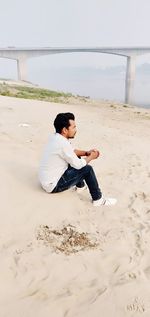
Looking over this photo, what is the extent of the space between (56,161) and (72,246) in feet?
4.38

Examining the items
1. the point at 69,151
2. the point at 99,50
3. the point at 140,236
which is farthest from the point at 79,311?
the point at 99,50

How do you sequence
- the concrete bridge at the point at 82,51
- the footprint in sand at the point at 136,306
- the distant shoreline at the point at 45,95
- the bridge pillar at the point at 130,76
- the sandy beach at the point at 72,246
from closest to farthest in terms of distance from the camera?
the footprint in sand at the point at 136,306, the sandy beach at the point at 72,246, the distant shoreline at the point at 45,95, the concrete bridge at the point at 82,51, the bridge pillar at the point at 130,76

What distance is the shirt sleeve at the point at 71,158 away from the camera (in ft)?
16.3

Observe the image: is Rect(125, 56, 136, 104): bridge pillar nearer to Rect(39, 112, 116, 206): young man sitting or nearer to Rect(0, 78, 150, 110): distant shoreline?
Rect(0, 78, 150, 110): distant shoreline

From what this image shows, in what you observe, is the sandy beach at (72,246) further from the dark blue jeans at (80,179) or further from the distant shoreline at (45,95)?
the distant shoreline at (45,95)

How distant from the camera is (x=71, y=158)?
495cm

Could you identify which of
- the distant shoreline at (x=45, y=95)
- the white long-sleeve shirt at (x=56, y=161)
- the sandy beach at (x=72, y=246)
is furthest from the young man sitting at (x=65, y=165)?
the distant shoreline at (x=45, y=95)

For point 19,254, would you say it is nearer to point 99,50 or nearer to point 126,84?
point 99,50

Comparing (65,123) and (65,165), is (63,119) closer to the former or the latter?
(65,123)

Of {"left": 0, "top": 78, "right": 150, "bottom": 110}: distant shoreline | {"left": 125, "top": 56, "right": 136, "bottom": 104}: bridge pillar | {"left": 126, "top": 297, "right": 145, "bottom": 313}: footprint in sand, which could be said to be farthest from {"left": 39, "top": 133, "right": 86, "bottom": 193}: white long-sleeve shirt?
{"left": 125, "top": 56, "right": 136, "bottom": 104}: bridge pillar

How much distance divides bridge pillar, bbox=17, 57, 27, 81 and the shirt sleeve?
5758 centimetres

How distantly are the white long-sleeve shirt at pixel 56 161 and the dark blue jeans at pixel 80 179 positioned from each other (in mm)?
68

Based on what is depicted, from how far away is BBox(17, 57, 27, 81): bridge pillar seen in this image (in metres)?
60.0

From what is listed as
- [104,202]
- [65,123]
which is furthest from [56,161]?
[104,202]
